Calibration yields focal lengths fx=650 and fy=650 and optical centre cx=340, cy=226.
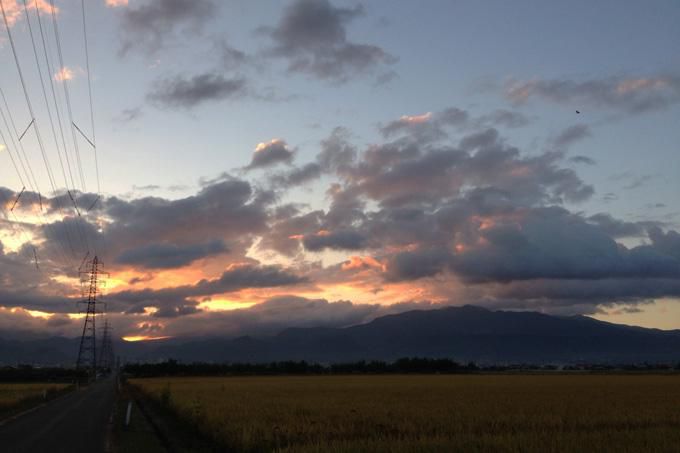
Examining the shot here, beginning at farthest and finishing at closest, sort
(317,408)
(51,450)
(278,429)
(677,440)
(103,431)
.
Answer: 1. (317,408)
2. (103,431)
3. (278,429)
4. (51,450)
5. (677,440)

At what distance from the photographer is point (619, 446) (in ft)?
60.0

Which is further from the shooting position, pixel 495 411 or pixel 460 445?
pixel 495 411

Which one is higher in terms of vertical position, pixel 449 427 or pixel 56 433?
pixel 449 427

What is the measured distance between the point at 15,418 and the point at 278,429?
22816 mm

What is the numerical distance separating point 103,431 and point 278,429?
1045 centimetres

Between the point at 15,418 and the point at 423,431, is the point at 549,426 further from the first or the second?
the point at 15,418

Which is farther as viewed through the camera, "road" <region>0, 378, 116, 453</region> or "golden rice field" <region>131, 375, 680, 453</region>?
"road" <region>0, 378, 116, 453</region>

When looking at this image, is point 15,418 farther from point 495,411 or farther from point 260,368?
point 260,368

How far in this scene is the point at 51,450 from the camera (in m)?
22.8

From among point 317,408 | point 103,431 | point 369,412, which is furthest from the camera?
point 317,408

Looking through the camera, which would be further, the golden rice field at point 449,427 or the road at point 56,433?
Answer: the road at point 56,433

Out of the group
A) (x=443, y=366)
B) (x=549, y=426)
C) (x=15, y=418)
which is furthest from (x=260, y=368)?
(x=549, y=426)

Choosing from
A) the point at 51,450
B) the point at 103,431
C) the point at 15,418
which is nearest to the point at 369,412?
the point at 103,431

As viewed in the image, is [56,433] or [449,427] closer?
[449,427]
